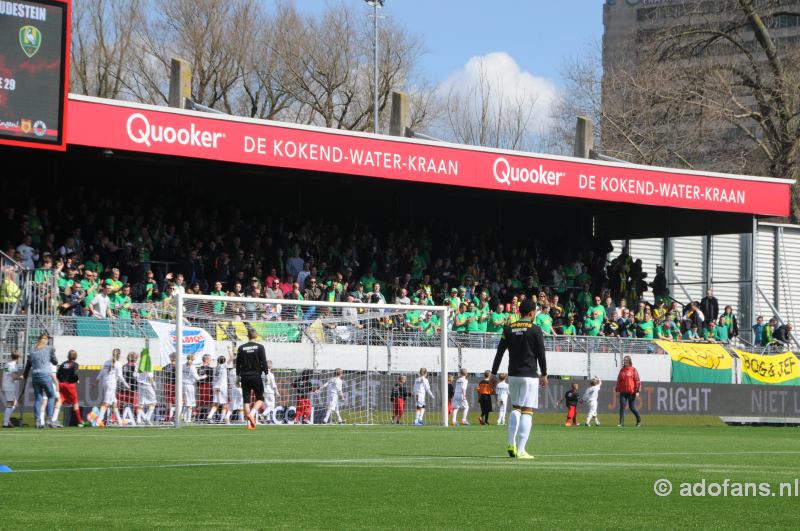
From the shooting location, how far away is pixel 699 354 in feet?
112

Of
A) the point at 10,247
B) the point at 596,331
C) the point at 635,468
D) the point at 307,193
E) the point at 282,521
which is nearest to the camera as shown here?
the point at 282,521

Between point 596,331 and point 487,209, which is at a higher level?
Answer: point 487,209

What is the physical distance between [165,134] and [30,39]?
5.16 meters

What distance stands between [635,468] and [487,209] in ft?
94.6

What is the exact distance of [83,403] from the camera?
26328 mm

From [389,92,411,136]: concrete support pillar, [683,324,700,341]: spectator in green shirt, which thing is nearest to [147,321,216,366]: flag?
[389,92,411,136]: concrete support pillar

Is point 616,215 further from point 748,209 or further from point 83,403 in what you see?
point 83,403

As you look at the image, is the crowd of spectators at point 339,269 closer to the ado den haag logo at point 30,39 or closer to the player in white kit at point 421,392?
the player in white kit at point 421,392

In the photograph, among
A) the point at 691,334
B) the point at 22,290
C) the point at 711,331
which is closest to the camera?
the point at 22,290

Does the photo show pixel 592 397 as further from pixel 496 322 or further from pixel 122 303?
pixel 122 303

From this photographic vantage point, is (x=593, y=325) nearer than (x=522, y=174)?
Yes

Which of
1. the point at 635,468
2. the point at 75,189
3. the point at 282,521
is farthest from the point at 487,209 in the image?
the point at 282,521

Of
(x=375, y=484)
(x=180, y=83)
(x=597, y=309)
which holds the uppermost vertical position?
(x=180, y=83)

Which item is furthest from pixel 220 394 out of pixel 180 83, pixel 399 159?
pixel 180 83
